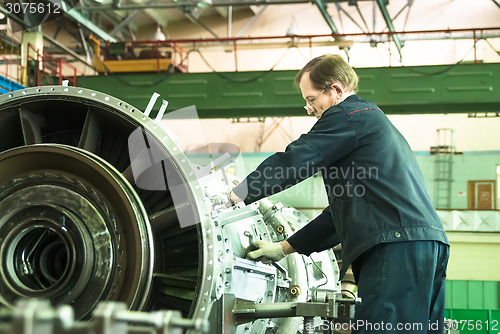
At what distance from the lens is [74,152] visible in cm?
274

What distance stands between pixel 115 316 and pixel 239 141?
1504 cm

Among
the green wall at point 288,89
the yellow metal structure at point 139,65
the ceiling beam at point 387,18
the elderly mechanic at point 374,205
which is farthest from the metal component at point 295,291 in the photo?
the ceiling beam at point 387,18

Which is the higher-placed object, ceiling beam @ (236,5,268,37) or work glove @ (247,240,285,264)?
ceiling beam @ (236,5,268,37)

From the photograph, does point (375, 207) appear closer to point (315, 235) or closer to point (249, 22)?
point (315, 235)

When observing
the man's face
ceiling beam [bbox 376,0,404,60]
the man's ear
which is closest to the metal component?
the man's face

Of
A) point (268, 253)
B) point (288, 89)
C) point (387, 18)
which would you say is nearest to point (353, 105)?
point (268, 253)

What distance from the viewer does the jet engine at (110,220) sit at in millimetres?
2656

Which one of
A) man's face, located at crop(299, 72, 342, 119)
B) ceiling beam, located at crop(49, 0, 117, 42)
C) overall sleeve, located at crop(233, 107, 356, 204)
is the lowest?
overall sleeve, located at crop(233, 107, 356, 204)

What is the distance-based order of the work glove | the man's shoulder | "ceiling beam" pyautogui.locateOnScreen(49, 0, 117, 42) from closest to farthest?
the man's shoulder < the work glove < "ceiling beam" pyautogui.locateOnScreen(49, 0, 117, 42)

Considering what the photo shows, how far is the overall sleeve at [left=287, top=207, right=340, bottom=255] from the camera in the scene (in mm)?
3279

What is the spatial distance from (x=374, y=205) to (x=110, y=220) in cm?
113

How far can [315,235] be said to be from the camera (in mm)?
3285

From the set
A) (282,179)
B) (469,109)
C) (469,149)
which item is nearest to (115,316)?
(282,179)

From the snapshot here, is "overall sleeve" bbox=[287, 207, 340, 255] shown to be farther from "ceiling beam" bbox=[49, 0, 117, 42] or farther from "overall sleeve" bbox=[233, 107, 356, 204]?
"ceiling beam" bbox=[49, 0, 117, 42]
